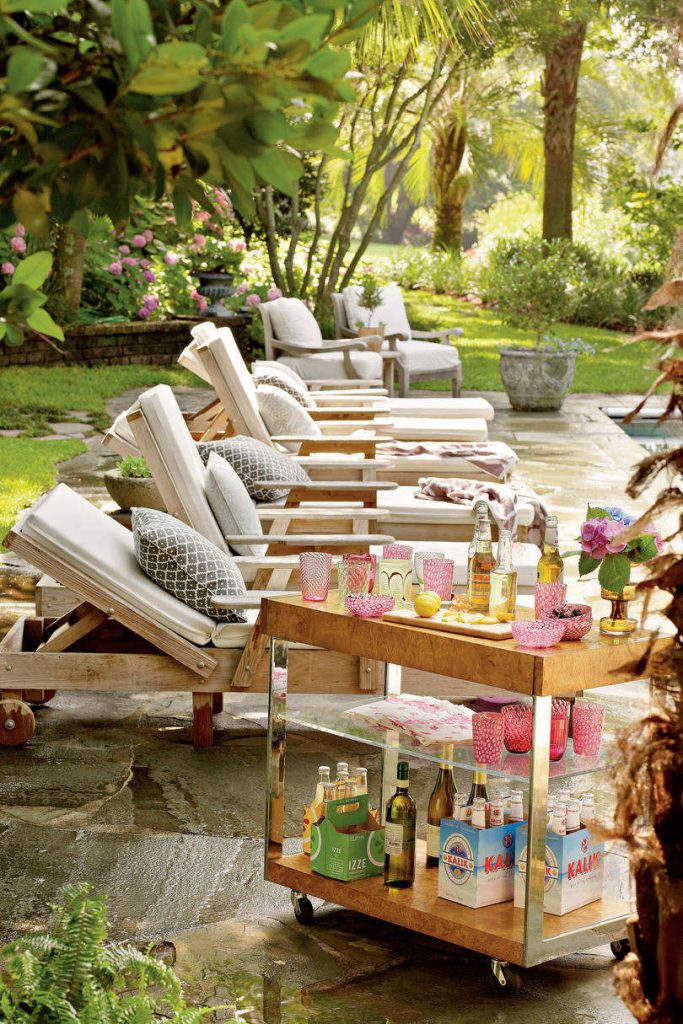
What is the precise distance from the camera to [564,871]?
2.93m

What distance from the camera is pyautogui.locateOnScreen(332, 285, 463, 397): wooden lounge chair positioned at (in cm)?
1248

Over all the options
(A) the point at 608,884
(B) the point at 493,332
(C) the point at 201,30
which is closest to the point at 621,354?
(B) the point at 493,332

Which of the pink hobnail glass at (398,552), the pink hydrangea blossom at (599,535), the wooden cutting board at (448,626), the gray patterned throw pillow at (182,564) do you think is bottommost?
the gray patterned throw pillow at (182,564)

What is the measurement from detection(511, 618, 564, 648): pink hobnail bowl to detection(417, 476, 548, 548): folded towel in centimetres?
281

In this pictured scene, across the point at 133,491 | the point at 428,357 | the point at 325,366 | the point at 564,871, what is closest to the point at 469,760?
the point at 564,871

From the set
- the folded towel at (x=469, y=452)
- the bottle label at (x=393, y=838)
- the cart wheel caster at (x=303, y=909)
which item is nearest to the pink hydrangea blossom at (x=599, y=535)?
the bottle label at (x=393, y=838)

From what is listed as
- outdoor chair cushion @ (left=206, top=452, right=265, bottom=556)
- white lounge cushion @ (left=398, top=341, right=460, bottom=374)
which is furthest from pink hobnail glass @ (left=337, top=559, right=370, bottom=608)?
white lounge cushion @ (left=398, top=341, right=460, bottom=374)

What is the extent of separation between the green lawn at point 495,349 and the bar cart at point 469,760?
959 cm

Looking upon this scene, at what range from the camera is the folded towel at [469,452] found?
686cm

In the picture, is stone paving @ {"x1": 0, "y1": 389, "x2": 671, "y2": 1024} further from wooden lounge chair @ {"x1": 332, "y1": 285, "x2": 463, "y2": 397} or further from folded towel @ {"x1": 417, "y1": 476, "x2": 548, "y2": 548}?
wooden lounge chair @ {"x1": 332, "y1": 285, "x2": 463, "y2": 397}

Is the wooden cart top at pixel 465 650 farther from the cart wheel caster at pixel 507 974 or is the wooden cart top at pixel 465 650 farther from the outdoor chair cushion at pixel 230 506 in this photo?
the outdoor chair cushion at pixel 230 506

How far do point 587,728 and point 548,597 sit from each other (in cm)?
31

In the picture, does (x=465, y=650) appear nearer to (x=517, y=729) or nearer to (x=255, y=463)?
(x=517, y=729)

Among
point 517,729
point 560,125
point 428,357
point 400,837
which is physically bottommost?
point 400,837
